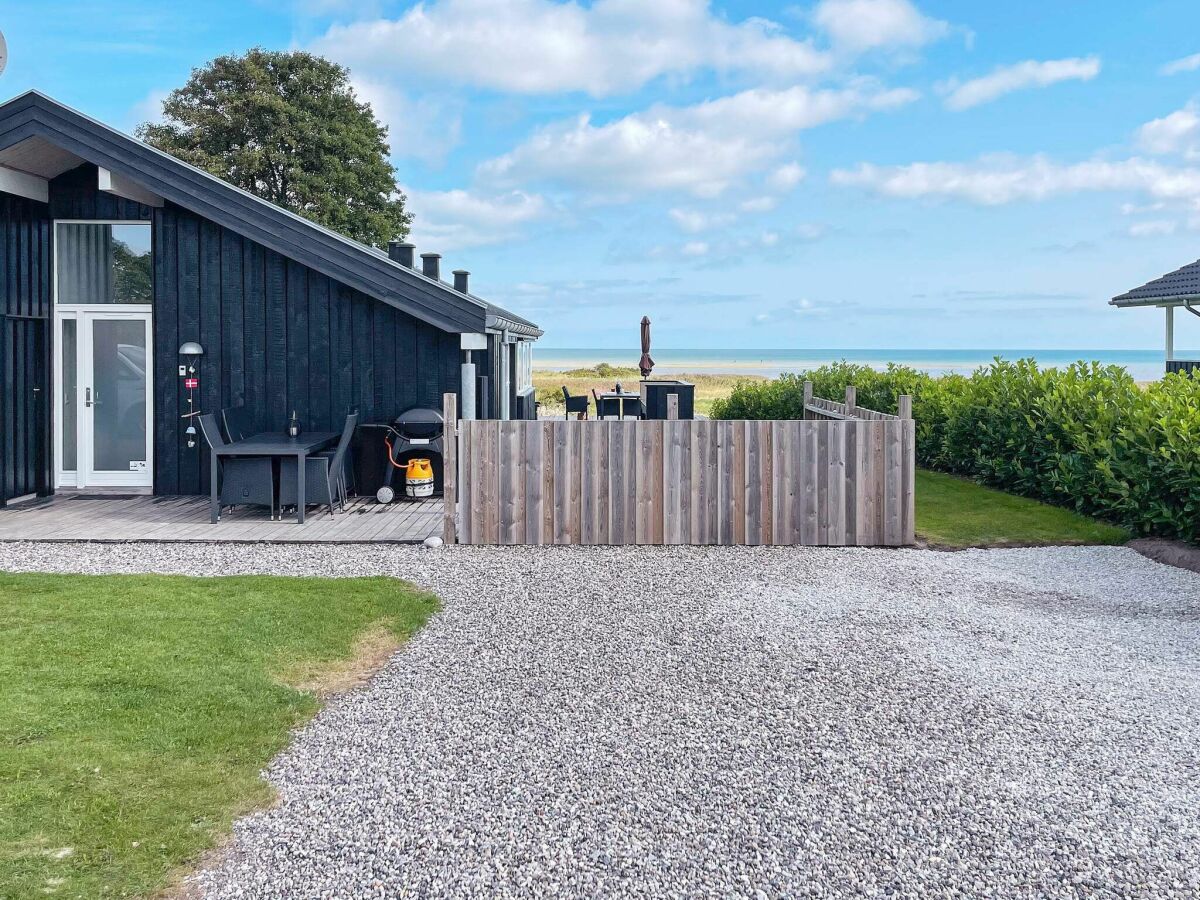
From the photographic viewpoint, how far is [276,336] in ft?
36.0

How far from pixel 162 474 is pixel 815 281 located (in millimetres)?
66456

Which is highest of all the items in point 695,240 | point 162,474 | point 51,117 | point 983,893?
point 695,240

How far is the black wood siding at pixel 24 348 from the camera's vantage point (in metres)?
10.4

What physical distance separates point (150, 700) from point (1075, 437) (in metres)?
9.08

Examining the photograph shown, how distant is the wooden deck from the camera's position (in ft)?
29.1

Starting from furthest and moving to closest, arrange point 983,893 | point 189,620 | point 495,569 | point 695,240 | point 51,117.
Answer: point 695,240, point 51,117, point 495,569, point 189,620, point 983,893

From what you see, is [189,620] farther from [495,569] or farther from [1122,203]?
[1122,203]

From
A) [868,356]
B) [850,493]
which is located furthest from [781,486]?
[868,356]

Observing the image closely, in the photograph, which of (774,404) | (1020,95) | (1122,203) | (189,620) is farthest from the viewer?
(1122,203)

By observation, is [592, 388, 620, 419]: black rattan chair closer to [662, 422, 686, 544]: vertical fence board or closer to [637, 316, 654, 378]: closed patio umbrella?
[637, 316, 654, 378]: closed patio umbrella

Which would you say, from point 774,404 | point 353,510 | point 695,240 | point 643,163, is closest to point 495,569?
point 353,510

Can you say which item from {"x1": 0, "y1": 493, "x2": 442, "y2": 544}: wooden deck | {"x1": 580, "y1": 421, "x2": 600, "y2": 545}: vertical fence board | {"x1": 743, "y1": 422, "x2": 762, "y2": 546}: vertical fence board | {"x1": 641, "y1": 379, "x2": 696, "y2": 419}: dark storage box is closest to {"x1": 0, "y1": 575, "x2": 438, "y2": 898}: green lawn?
{"x1": 0, "y1": 493, "x2": 442, "y2": 544}: wooden deck

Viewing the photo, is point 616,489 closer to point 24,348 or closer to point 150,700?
point 150,700

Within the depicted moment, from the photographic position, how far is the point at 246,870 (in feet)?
9.96
